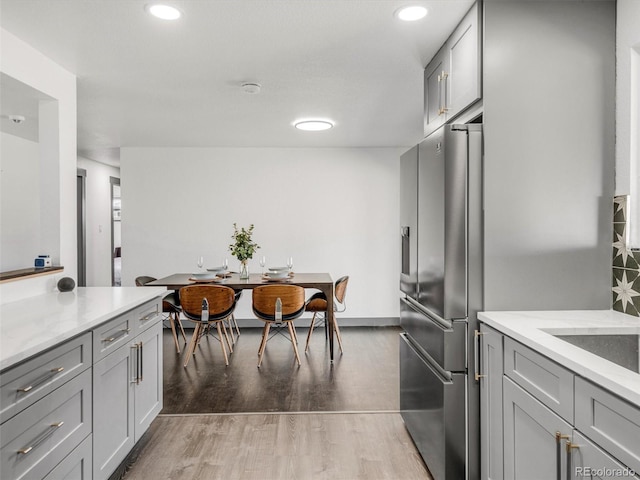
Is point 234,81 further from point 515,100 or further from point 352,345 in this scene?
point 352,345

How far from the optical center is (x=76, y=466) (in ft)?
5.77

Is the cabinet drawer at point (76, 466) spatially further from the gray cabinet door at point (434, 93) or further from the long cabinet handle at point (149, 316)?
the gray cabinet door at point (434, 93)

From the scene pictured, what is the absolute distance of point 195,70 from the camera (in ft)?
9.69

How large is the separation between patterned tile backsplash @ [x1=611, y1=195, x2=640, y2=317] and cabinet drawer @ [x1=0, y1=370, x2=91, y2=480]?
2416 millimetres

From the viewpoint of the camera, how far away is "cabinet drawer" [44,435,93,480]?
1.63 meters

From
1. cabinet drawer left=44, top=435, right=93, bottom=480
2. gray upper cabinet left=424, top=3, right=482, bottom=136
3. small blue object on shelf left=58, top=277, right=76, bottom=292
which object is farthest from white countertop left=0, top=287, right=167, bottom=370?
gray upper cabinet left=424, top=3, right=482, bottom=136

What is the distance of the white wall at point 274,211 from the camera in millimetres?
5859

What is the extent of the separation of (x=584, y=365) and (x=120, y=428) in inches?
83.5

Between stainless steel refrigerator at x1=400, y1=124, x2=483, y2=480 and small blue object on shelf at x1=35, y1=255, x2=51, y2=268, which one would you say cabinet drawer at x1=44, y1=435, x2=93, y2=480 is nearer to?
small blue object on shelf at x1=35, y1=255, x2=51, y2=268

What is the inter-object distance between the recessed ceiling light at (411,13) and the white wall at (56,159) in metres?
2.19

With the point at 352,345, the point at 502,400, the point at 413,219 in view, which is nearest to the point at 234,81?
the point at 413,219

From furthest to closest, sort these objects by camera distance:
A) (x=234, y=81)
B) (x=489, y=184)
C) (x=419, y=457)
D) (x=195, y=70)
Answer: (x=234, y=81), (x=195, y=70), (x=419, y=457), (x=489, y=184)

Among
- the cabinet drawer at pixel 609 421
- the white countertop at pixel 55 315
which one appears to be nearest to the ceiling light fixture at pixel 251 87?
the white countertop at pixel 55 315

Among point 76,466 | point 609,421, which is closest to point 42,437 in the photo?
point 76,466
